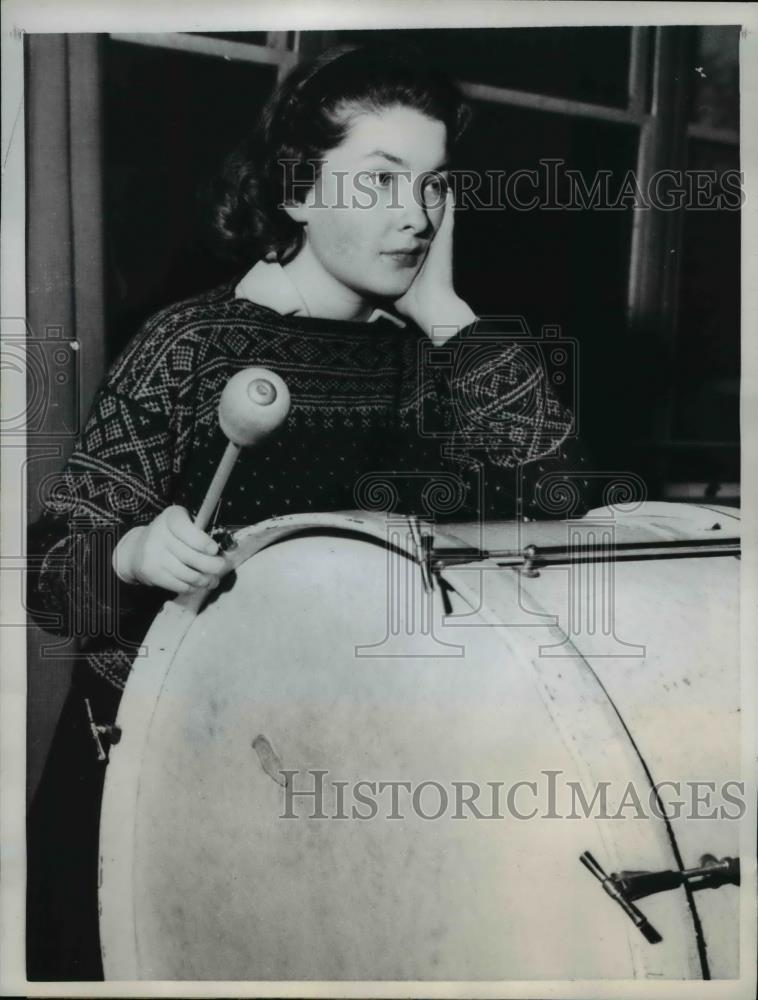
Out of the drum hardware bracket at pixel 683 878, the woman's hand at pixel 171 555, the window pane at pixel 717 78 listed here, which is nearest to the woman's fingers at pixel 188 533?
the woman's hand at pixel 171 555

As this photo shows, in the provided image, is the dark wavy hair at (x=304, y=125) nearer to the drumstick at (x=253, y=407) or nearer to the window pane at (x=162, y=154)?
the window pane at (x=162, y=154)

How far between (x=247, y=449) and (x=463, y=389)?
28cm

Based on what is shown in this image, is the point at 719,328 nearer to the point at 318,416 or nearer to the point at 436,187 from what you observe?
the point at 436,187

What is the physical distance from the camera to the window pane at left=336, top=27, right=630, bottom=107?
3.82ft

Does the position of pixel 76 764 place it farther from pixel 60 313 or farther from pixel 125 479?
pixel 60 313

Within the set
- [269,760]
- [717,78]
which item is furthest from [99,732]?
[717,78]

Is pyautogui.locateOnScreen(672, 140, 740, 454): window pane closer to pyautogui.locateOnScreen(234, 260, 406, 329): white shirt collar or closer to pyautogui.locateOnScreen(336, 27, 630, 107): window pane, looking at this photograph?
pyautogui.locateOnScreen(336, 27, 630, 107): window pane

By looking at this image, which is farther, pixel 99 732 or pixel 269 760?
pixel 99 732

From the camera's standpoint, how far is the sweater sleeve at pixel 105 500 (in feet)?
3.78

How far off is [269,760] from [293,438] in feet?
1.27

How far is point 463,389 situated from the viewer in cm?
117

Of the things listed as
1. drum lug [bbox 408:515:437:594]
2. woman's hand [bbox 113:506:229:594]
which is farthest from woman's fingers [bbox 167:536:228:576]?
drum lug [bbox 408:515:437:594]

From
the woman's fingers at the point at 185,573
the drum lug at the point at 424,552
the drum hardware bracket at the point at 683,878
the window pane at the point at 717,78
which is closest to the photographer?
the drum hardware bracket at the point at 683,878

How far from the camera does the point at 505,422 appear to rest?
1.17m
